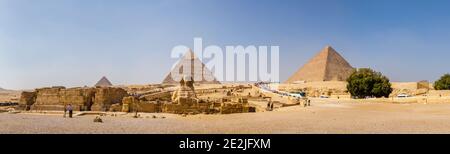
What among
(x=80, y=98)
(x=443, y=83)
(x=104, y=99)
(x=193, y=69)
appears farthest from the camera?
(x=193, y=69)

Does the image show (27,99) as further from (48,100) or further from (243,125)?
(243,125)

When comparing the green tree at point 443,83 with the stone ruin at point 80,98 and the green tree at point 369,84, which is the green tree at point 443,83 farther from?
the stone ruin at point 80,98

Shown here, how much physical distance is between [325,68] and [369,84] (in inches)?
2521

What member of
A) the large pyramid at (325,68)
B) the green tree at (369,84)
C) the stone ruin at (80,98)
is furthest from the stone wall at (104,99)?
the large pyramid at (325,68)

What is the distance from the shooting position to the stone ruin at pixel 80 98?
70.9ft

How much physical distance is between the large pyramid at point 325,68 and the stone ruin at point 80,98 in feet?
257

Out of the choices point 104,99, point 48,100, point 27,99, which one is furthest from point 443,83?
point 27,99

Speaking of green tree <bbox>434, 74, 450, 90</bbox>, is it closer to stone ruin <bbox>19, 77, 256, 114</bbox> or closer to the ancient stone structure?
stone ruin <bbox>19, 77, 256, 114</bbox>

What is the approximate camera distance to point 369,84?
36.5 meters

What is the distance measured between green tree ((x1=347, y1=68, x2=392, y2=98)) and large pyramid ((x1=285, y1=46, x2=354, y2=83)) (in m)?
57.9
